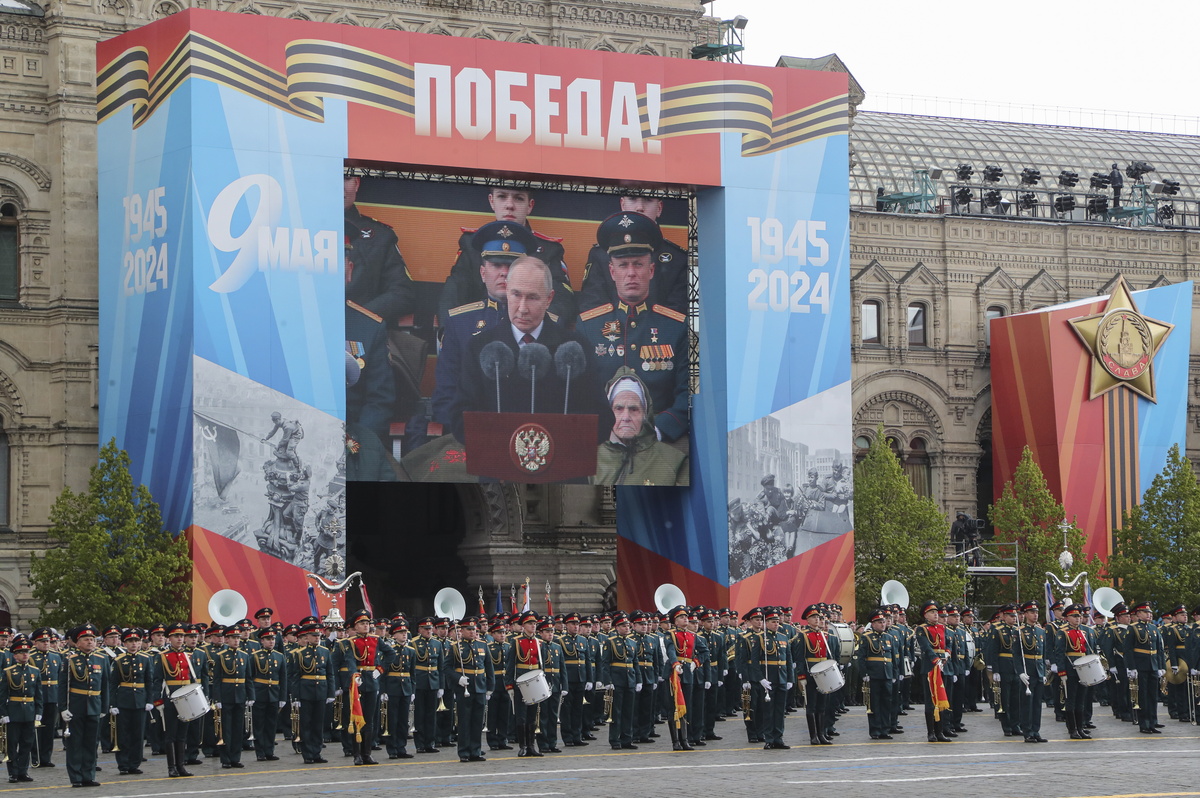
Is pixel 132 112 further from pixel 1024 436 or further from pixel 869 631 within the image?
pixel 1024 436

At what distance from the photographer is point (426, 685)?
30.0m

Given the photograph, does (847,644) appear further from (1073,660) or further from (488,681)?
(488,681)

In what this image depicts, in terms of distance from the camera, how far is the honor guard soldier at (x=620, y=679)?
100ft

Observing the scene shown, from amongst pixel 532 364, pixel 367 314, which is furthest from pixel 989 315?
pixel 367 314

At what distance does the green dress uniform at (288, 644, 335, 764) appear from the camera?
94.1 feet

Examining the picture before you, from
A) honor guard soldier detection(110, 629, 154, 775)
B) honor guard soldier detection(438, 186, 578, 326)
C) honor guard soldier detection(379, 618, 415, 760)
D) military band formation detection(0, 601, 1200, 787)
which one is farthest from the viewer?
honor guard soldier detection(438, 186, 578, 326)

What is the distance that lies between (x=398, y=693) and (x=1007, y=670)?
972 centimetres

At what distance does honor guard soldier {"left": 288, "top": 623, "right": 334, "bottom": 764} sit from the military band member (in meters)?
11.0

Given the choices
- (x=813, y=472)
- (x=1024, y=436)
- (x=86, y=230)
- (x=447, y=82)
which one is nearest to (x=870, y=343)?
(x=1024, y=436)

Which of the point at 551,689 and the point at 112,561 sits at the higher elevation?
the point at 112,561

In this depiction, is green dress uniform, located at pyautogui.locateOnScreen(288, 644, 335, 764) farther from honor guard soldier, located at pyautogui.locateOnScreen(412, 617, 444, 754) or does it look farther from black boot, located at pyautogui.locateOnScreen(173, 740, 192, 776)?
black boot, located at pyautogui.locateOnScreen(173, 740, 192, 776)

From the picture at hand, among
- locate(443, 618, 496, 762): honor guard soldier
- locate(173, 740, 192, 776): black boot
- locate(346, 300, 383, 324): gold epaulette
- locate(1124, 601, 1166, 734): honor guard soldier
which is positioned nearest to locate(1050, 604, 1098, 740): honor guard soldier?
locate(1124, 601, 1166, 734): honor guard soldier

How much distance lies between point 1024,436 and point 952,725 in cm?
Result: 3047

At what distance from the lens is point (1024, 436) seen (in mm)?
61500
